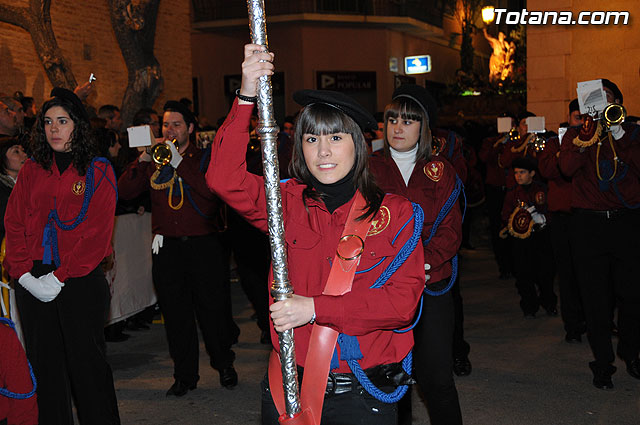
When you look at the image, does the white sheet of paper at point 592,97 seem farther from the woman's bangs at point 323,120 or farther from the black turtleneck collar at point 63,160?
the black turtleneck collar at point 63,160

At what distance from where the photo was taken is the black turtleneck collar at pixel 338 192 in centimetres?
309

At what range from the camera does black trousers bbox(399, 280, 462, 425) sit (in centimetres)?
453

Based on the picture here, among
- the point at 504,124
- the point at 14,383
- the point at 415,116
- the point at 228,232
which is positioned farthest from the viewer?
the point at 504,124

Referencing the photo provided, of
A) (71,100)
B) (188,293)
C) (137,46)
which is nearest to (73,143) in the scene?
(71,100)

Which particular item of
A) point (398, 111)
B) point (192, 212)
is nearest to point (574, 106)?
point (398, 111)

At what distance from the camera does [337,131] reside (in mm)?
3033

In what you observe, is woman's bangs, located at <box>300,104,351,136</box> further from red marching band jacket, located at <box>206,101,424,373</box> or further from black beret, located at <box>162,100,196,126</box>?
black beret, located at <box>162,100,196,126</box>

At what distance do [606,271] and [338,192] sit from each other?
4.11 meters

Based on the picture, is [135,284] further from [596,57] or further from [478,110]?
[478,110]

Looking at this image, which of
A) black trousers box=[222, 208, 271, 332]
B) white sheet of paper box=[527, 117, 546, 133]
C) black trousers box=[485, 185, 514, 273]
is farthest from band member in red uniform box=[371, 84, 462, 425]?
black trousers box=[485, 185, 514, 273]

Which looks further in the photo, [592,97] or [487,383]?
[487,383]

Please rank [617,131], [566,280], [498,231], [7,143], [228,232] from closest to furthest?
[7,143] → [617,131] → [566,280] → [228,232] → [498,231]

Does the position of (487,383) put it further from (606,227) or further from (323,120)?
(323,120)

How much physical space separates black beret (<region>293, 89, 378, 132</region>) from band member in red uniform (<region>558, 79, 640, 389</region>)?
391 cm
